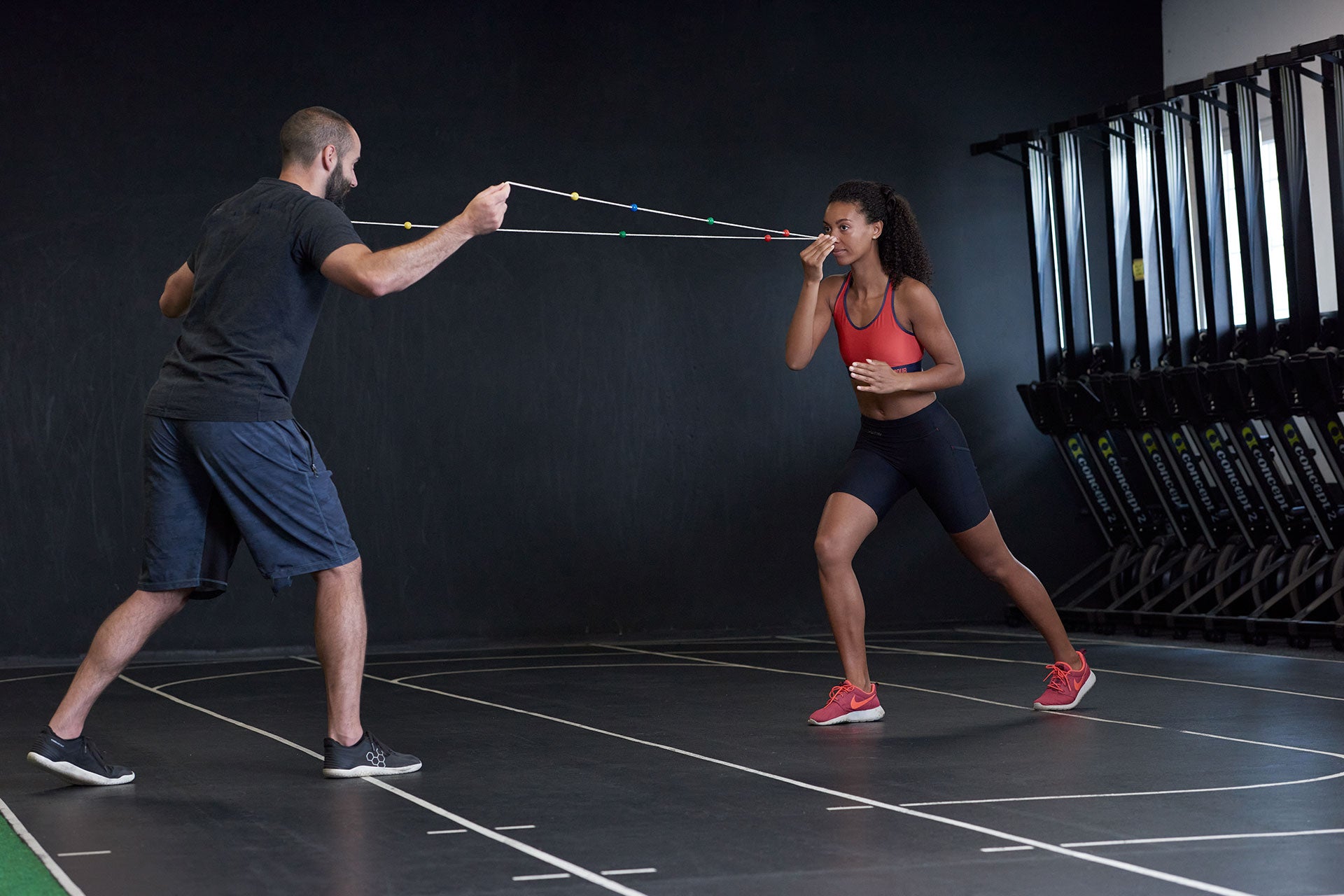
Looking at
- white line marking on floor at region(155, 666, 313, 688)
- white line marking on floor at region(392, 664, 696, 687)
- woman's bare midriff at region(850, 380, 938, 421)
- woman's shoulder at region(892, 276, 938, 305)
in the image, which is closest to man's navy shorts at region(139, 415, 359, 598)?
woman's bare midriff at region(850, 380, 938, 421)

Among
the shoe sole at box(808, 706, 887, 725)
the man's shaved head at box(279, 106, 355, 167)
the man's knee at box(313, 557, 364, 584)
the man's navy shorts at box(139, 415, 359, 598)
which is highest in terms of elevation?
the man's shaved head at box(279, 106, 355, 167)

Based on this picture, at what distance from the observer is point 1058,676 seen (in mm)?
4703

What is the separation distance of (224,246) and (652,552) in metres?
4.61

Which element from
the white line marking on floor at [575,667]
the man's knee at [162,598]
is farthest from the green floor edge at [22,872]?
the white line marking on floor at [575,667]

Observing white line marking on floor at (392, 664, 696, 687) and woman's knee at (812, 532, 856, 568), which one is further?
white line marking on floor at (392, 664, 696, 687)

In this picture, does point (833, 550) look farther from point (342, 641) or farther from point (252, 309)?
point (252, 309)

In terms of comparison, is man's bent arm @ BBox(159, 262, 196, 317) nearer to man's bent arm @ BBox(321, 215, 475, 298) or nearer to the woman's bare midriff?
man's bent arm @ BBox(321, 215, 475, 298)

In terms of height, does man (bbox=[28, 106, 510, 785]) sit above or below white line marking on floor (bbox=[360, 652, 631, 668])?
above

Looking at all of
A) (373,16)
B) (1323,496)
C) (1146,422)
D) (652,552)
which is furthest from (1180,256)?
(373,16)

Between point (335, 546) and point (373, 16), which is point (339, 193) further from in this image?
point (373, 16)

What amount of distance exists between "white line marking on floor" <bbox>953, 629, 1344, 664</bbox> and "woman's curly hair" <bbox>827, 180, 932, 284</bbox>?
264 centimetres

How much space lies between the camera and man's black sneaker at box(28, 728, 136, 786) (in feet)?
11.2

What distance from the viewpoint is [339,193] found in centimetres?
373

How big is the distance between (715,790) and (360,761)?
32.8 inches
